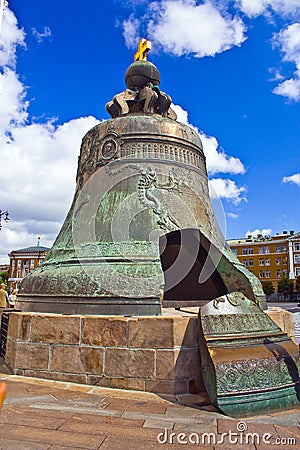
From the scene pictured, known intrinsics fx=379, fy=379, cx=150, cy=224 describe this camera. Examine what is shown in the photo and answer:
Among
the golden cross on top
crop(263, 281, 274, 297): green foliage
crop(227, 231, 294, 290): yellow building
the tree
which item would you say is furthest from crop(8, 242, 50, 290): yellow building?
the golden cross on top

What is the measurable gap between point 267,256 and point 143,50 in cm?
5566

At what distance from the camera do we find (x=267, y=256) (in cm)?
5866

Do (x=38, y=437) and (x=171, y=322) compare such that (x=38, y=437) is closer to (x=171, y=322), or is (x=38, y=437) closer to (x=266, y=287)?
(x=171, y=322)

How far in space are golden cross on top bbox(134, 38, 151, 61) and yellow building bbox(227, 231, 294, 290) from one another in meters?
52.7

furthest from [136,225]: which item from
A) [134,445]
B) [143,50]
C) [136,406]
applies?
[143,50]

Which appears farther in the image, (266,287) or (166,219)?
(266,287)

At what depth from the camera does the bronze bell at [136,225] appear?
14.7 feet

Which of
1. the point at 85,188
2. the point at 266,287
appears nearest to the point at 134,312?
the point at 85,188

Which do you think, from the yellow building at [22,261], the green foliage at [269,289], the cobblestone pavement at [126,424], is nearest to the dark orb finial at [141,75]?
the cobblestone pavement at [126,424]

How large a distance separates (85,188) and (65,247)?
3.36 feet

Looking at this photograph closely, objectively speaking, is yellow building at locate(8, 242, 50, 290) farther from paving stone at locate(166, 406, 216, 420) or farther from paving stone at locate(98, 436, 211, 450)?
paving stone at locate(98, 436, 211, 450)

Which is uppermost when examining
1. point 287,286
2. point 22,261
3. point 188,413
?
point 22,261

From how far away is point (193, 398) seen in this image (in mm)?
3588

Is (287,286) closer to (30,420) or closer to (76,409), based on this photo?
(76,409)
